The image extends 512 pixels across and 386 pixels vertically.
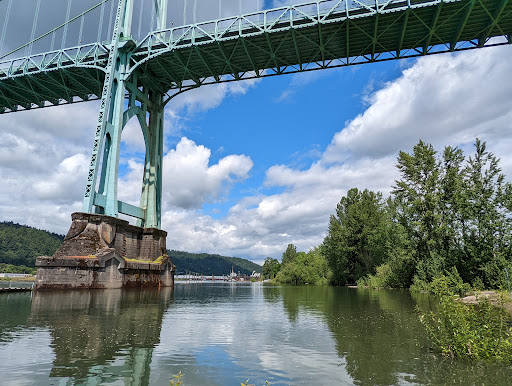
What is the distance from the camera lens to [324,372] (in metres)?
7.19

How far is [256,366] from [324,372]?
1.55 m

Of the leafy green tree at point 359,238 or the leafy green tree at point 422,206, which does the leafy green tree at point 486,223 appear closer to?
the leafy green tree at point 422,206

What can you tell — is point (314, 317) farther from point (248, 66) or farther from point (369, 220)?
point (369, 220)

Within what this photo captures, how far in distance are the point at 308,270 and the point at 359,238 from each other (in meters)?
30.6

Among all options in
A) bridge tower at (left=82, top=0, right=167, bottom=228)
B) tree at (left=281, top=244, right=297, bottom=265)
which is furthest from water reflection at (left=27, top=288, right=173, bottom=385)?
tree at (left=281, top=244, right=297, bottom=265)

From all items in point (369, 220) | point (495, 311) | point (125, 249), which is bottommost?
point (495, 311)

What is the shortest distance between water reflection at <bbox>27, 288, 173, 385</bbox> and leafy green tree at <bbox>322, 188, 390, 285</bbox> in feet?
147

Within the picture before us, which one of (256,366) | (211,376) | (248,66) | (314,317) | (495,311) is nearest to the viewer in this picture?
(211,376)

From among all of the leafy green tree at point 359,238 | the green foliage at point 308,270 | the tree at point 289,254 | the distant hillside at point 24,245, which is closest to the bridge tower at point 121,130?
the leafy green tree at point 359,238

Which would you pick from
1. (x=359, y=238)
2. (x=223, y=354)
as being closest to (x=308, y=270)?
(x=359, y=238)

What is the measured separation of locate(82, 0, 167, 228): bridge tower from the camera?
111ft

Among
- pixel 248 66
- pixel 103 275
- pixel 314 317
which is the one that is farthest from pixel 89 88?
pixel 314 317

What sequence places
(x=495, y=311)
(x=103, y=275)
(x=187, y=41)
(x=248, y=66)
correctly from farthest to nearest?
(x=248, y=66) → (x=187, y=41) → (x=103, y=275) → (x=495, y=311)

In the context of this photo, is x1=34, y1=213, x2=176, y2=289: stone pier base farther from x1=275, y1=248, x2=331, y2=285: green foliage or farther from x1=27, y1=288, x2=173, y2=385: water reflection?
x1=275, y1=248, x2=331, y2=285: green foliage
